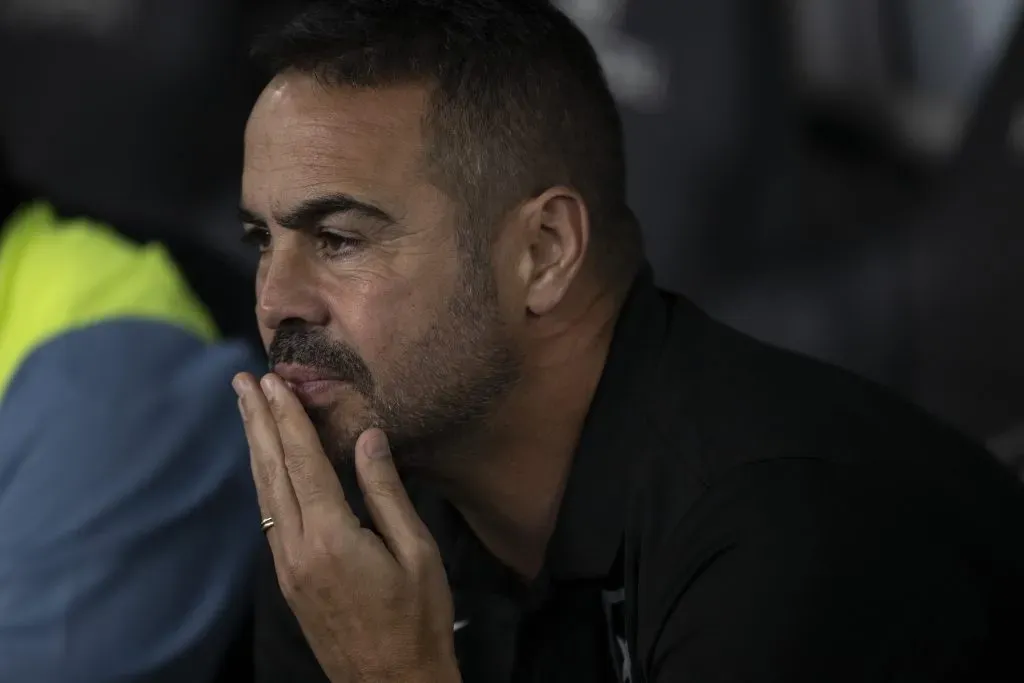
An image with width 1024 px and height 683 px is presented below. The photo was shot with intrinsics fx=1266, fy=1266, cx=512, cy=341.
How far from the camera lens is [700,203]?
4.35 feet

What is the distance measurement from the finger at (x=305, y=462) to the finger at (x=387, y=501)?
2 centimetres

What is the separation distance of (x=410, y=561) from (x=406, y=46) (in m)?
0.37

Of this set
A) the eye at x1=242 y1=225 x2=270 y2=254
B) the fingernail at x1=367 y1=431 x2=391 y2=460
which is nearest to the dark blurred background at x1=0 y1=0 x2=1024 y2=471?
the eye at x1=242 y1=225 x2=270 y2=254

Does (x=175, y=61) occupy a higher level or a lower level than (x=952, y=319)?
higher

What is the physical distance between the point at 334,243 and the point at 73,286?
298 millimetres

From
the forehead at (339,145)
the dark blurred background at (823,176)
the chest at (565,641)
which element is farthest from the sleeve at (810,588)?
the dark blurred background at (823,176)

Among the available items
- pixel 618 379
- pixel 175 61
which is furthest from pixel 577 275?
pixel 175 61

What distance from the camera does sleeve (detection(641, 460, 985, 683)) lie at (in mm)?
710

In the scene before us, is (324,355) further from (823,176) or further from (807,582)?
(823,176)

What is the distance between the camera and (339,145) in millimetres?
896

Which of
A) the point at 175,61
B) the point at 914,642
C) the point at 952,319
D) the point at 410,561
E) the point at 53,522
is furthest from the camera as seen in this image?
the point at 175,61

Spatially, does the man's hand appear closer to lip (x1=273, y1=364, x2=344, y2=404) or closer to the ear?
lip (x1=273, y1=364, x2=344, y2=404)

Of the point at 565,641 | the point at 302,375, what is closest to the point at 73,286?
the point at 302,375

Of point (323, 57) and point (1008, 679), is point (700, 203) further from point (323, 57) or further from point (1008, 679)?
point (1008, 679)
